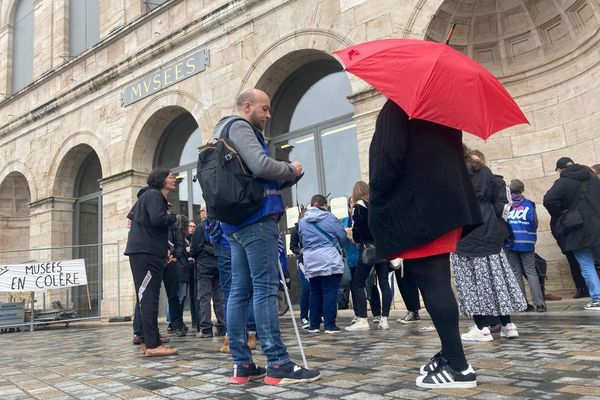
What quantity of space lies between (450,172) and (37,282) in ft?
33.6

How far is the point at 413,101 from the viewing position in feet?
8.45

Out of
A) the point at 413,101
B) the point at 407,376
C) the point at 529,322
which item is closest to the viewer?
the point at 413,101

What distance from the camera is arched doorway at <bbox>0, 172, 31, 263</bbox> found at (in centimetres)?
1736

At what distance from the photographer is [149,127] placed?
40.1ft

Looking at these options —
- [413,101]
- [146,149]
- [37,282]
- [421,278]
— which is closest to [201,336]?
[421,278]

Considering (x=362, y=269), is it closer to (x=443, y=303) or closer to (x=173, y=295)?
(x=173, y=295)

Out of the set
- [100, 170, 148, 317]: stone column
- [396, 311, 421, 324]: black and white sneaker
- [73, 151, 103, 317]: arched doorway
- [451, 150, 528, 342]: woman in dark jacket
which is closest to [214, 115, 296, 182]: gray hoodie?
[451, 150, 528, 342]: woman in dark jacket

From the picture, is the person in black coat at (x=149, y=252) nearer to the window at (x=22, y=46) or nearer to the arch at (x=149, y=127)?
the arch at (x=149, y=127)

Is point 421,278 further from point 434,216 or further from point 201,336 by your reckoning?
point 201,336

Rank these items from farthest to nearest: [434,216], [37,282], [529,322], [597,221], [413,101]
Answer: [37,282] < [597,221] < [529,322] < [434,216] < [413,101]

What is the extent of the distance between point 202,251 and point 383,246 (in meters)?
3.85

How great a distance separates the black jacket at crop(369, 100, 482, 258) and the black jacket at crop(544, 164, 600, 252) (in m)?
3.86

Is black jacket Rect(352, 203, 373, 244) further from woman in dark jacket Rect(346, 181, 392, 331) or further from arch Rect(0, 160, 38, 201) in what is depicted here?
arch Rect(0, 160, 38, 201)

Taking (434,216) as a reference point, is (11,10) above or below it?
above
